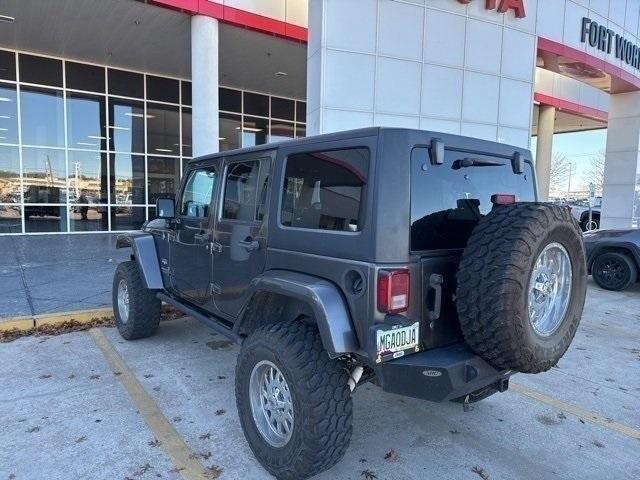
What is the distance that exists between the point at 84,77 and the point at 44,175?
3404mm

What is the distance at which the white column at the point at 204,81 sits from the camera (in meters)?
9.97

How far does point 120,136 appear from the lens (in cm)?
1561

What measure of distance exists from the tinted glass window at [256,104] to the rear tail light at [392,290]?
1631 cm

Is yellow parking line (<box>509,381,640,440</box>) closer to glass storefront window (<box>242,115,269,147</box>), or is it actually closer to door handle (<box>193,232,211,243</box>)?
door handle (<box>193,232,211,243</box>)

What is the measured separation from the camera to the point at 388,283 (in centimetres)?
232

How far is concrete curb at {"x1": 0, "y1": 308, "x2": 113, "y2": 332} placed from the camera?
5.19 meters

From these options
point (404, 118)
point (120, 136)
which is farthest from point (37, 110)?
point (404, 118)

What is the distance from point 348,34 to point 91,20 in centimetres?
644

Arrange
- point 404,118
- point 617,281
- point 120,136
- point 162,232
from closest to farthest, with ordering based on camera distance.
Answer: point 162,232 < point 617,281 < point 404,118 < point 120,136

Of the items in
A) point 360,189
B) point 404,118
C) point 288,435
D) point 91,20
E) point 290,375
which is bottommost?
point 288,435

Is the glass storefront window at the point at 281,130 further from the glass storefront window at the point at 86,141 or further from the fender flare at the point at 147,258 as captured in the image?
the fender flare at the point at 147,258

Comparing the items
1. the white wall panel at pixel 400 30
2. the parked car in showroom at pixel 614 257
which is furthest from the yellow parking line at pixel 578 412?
the white wall panel at pixel 400 30

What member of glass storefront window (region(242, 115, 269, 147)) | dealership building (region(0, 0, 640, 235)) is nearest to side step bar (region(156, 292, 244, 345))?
dealership building (region(0, 0, 640, 235))

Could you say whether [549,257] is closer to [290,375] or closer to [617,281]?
[290,375]
